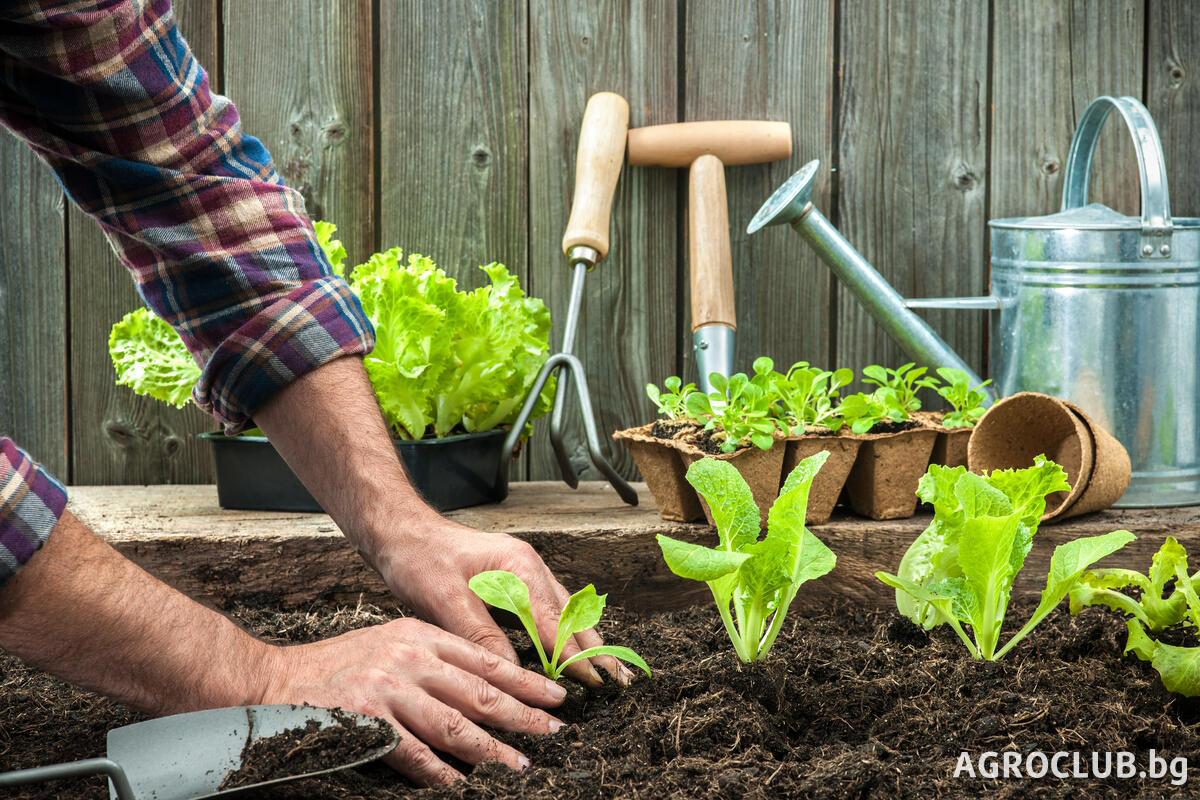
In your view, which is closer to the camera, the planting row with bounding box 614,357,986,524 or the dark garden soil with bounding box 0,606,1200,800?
the dark garden soil with bounding box 0,606,1200,800

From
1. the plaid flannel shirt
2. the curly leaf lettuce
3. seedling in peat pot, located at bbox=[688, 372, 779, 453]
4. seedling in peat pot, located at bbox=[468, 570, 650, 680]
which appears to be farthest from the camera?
the curly leaf lettuce

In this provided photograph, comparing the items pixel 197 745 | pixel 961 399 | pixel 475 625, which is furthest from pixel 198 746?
pixel 961 399

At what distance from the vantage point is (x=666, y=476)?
4.45 ft

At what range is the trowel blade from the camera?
2.37 ft

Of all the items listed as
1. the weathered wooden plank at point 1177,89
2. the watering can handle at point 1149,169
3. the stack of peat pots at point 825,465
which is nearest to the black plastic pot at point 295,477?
the stack of peat pots at point 825,465

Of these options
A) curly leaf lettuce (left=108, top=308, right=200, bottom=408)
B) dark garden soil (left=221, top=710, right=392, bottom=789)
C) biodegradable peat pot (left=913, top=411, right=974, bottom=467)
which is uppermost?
curly leaf lettuce (left=108, top=308, right=200, bottom=408)

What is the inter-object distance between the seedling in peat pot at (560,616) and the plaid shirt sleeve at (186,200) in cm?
32

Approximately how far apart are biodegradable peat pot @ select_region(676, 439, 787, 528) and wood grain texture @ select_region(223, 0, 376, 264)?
2.54ft

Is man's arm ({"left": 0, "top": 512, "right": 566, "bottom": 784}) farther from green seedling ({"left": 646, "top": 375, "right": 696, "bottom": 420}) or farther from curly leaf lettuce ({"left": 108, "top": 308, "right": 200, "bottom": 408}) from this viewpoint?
curly leaf lettuce ({"left": 108, "top": 308, "right": 200, "bottom": 408})

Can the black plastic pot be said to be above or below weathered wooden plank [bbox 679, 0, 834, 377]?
below

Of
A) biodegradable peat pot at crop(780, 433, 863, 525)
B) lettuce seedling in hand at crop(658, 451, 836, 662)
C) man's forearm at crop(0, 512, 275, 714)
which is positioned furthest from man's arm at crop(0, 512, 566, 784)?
biodegradable peat pot at crop(780, 433, 863, 525)

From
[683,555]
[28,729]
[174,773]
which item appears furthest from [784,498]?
[28,729]

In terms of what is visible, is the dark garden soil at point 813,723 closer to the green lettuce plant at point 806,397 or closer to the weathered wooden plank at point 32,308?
the green lettuce plant at point 806,397

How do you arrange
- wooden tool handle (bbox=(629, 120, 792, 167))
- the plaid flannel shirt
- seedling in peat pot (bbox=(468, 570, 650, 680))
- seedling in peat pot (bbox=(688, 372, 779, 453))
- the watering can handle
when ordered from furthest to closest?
wooden tool handle (bbox=(629, 120, 792, 167)), the watering can handle, seedling in peat pot (bbox=(688, 372, 779, 453)), the plaid flannel shirt, seedling in peat pot (bbox=(468, 570, 650, 680))
